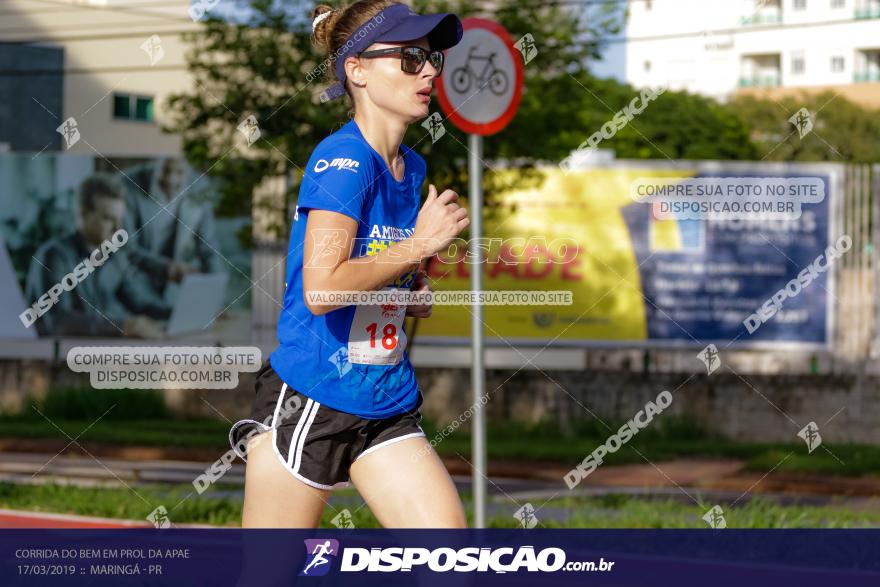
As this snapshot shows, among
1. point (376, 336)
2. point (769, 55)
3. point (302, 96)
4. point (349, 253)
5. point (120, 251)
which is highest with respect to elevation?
point (769, 55)

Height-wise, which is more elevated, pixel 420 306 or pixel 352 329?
pixel 420 306

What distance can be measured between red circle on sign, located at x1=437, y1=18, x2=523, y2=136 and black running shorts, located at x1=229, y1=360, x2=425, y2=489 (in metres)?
2.92

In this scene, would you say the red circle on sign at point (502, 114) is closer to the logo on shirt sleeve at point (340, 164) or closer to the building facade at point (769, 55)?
the logo on shirt sleeve at point (340, 164)

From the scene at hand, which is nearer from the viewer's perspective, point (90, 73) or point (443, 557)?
point (443, 557)

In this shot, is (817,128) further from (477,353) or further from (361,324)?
(361,324)

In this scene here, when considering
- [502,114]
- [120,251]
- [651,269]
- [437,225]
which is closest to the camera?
[437,225]

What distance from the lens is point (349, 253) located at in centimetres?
329

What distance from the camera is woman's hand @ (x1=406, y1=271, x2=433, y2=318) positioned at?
3.72 metres

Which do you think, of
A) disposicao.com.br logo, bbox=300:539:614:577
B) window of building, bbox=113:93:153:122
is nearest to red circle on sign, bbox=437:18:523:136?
disposicao.com.br logo, bbox=300:539:614:577

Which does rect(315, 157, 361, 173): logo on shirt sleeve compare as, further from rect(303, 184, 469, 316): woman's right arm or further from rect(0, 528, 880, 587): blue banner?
rect(0, 528, 880, 587): blue banner

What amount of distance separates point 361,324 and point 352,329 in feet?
0.09

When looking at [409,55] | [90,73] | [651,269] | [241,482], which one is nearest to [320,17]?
[409,55]

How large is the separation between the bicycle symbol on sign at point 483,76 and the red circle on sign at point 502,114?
0.27 feet

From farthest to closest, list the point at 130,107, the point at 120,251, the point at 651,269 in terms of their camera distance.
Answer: the point at 130,107, the point at 120,251, the point at 651,269
